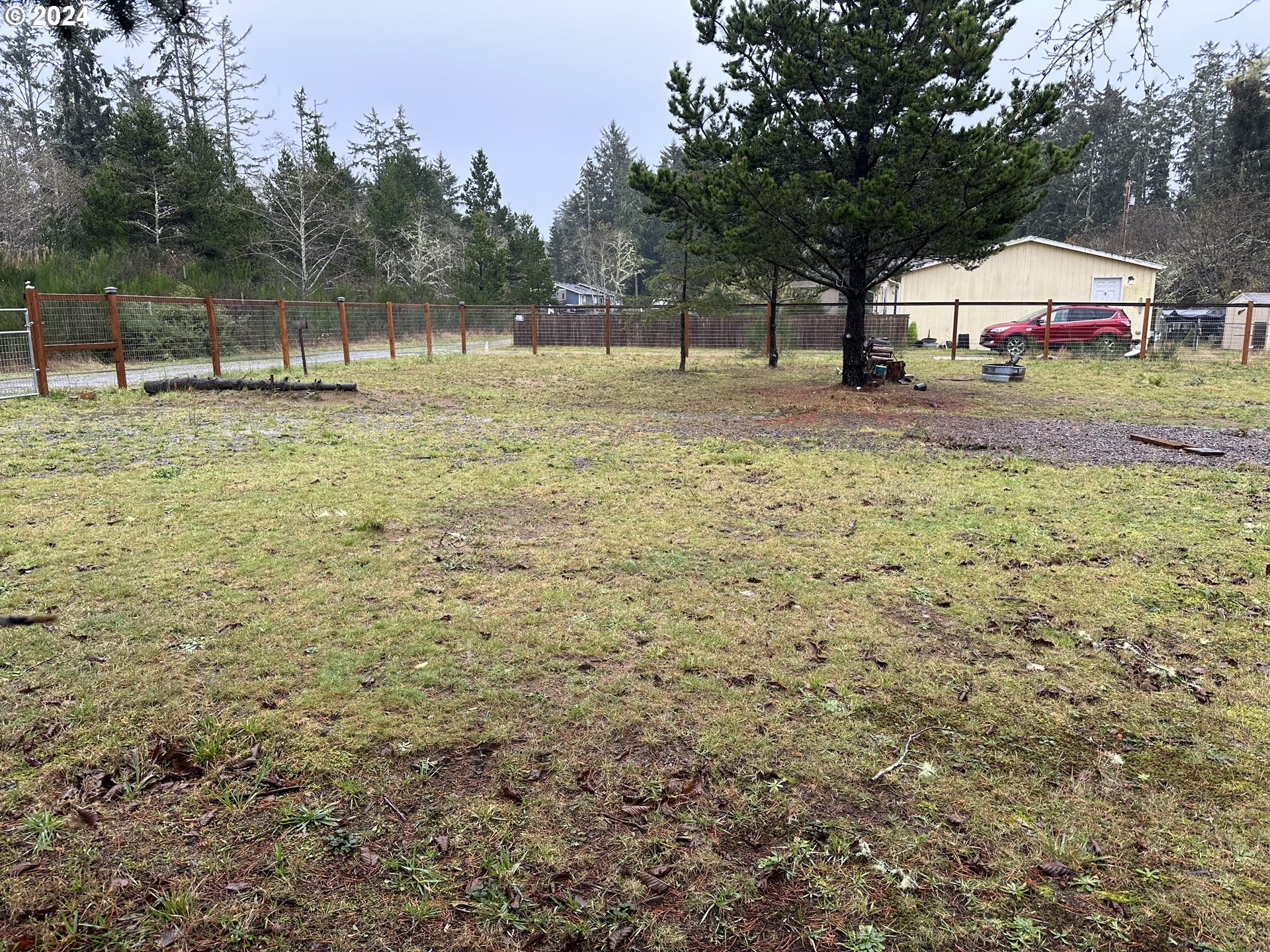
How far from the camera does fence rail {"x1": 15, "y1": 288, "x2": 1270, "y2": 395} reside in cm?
1319

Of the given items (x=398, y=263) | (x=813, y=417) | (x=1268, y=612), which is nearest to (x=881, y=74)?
(x=813, y=417)

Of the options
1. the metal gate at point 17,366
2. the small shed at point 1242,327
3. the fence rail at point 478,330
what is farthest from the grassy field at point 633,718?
the small shed at point 1242,327

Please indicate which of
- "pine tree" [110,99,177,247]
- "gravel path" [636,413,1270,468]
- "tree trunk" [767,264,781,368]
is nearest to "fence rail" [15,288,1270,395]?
"tree trunk" [767,264,781,368]

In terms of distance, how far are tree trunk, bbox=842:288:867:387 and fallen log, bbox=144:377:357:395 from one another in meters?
7.85

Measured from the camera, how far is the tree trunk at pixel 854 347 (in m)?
11.8

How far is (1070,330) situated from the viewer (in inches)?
799

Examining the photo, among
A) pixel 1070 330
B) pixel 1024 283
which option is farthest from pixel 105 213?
pixel 1024 283

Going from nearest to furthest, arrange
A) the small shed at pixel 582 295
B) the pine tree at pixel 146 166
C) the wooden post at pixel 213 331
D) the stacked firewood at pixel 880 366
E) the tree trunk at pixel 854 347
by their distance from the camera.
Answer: the tree trunk at pixel 854 347 < the stacked firewood at pixel 880 366 < the wooden post at pixel 213 331 < the pine tree at pixel 146 166 < the small shed at pixel 582 295

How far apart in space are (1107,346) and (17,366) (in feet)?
73.8

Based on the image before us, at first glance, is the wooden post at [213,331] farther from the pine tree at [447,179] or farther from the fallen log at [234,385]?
the pine tree at [447,179]

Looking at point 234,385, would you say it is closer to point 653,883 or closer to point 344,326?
point 344,326

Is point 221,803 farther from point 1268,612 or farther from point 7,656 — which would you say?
point 1268,612

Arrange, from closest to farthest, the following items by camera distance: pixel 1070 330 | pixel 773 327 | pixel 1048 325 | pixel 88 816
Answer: pixel 88 816 < pixel 773 327 < pixel 1048 325 < pixel 1070 330

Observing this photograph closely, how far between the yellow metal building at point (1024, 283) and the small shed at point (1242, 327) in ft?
7.83
